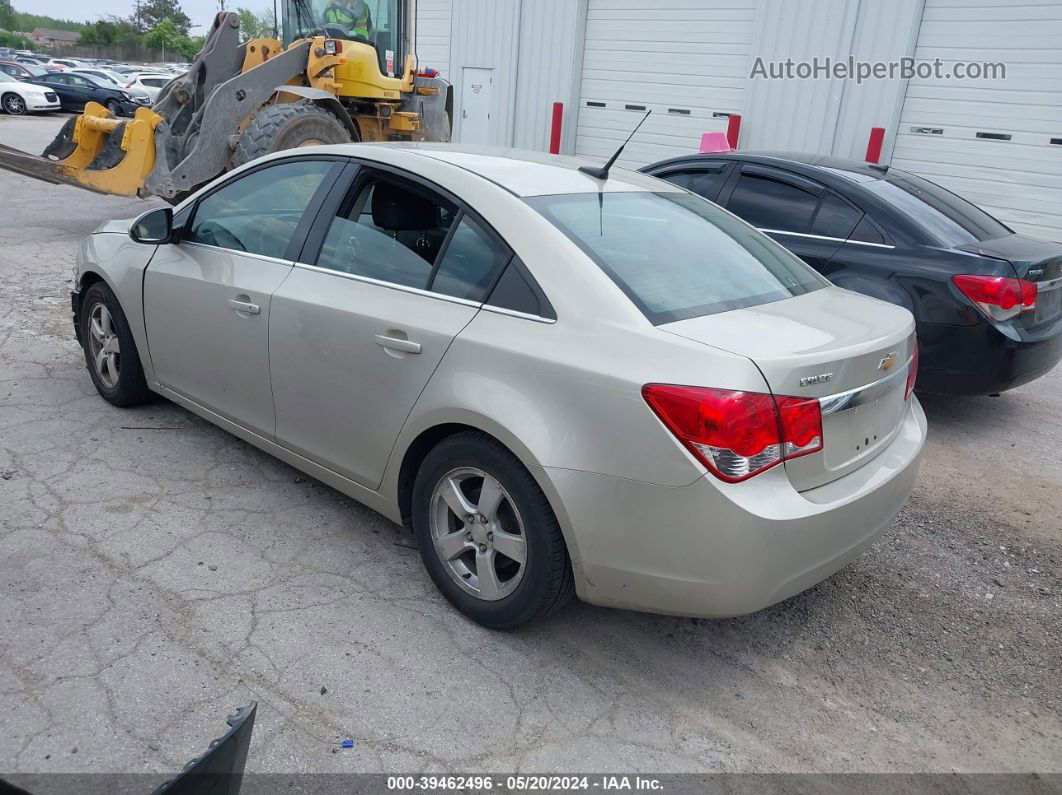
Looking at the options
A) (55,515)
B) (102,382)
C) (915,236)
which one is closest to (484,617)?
(55,515)

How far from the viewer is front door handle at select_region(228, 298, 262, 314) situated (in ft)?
11.6

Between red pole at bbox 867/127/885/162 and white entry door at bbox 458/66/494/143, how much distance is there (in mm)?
7567

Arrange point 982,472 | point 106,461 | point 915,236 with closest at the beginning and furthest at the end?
point 106,461, point 982,472, point 915,236

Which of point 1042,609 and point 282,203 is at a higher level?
point 282,203

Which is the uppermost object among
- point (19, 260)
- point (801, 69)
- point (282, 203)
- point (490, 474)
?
point (801, 69)

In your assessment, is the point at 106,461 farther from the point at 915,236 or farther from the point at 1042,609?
the point at 915,236

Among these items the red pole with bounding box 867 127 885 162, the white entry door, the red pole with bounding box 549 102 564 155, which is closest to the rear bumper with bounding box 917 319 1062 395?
the red pole with bounding box 867 127 885 162

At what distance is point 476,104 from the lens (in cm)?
1680

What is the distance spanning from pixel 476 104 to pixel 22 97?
61.0 feet

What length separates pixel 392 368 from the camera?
3.03 m

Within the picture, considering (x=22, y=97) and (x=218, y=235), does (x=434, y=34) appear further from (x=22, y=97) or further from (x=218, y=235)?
(x=22, y=97)

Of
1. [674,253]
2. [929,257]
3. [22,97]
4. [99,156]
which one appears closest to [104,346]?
Result: [674,253]

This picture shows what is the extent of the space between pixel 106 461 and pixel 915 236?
186 inches

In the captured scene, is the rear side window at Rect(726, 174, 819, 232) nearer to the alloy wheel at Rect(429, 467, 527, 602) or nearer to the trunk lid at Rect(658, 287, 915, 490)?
the trunk lid at Rect(658, 287, 915, 490)
